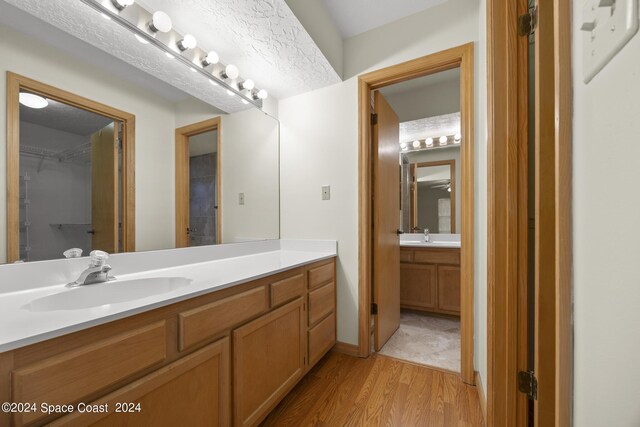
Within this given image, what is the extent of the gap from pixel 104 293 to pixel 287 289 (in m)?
0.79

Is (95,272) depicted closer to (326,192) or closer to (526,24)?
(326,192)

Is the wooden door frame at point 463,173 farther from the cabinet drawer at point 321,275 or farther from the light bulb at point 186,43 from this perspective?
the light bulb at point 186,43

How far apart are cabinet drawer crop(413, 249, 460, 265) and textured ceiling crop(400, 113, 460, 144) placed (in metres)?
1.38

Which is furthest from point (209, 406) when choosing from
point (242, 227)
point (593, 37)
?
point (593, 37)

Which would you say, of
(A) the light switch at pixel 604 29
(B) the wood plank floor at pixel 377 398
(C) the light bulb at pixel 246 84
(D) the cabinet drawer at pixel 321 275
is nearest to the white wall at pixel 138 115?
(C) the light bulb at pixel 246 84

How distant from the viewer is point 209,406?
3.18 feet

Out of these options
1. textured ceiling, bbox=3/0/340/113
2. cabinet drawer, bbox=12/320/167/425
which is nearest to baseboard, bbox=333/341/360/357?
cabinet drawer, bbox=12/320/167/425

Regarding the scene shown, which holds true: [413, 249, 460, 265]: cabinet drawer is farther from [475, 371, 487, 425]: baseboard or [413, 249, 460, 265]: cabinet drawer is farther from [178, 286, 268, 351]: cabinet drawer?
[178, 286, 268, 351]: cabinet drawer

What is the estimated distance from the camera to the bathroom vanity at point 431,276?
257 cm

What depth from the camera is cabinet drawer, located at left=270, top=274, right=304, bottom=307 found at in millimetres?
1315

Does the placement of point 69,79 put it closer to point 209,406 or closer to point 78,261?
point 78,261

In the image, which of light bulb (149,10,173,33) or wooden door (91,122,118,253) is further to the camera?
light bulb (149,10,173,33)

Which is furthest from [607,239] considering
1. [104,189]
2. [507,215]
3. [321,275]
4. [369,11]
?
[369,11]

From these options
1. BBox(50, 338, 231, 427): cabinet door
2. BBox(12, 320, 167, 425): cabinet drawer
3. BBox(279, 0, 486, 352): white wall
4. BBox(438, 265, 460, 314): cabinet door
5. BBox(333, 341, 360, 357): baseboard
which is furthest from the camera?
BBox(438, 265, 460, 314): cabinet door
